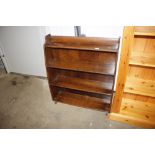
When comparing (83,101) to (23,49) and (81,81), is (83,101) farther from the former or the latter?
(23,49)

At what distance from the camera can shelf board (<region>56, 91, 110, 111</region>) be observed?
2104 mm

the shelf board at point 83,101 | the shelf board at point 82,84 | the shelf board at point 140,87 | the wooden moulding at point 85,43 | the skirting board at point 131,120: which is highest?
the wooden moulding at point 85,43

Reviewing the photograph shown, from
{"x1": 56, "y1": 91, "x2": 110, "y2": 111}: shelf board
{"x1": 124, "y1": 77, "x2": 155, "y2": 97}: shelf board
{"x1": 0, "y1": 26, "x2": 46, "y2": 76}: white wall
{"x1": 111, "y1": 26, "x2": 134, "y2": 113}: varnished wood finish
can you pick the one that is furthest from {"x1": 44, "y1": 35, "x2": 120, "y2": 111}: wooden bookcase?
{"x1": 0, "y1": 26, "x2": 46, "y2": 76}: white wall

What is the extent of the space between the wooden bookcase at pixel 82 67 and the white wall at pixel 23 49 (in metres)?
0.67

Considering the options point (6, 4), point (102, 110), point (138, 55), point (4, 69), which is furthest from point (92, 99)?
point (4, 69)

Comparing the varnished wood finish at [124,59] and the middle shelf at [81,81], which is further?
the middle shelf at [81,81]

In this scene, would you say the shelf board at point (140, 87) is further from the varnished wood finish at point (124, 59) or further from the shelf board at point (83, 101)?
the shelf board at point (83, 101)

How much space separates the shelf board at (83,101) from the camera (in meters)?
2.10

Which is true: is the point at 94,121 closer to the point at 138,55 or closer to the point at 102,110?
the point at 102,110

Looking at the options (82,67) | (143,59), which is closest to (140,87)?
(143,59)

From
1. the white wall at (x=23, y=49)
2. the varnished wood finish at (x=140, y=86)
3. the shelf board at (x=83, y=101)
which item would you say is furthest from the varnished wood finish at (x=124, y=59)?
the white wall at (x=23, y=49)

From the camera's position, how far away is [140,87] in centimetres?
172

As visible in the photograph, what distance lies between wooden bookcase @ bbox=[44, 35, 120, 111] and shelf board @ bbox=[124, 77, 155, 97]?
22 centimetres

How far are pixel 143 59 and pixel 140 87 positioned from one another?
1.30 feet
